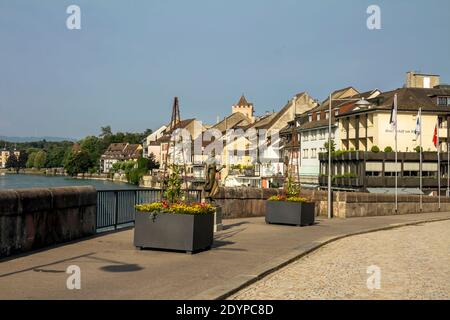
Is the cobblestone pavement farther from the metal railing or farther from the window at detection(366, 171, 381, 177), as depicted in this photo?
the window at detection(366, 171, 381, 177)

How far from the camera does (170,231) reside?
12.1m

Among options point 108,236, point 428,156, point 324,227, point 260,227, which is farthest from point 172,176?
point 428,156

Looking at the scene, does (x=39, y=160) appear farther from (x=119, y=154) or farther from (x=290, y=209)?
(x=290, y=209)

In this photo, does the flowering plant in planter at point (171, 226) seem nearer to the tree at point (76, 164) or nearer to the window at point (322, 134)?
the window at point (322, 134)

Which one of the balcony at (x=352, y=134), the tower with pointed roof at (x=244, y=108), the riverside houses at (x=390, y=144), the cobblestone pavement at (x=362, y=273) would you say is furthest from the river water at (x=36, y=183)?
the tower with pointed roof at (x=244, y=108)

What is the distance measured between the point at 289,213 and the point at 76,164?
102 metres

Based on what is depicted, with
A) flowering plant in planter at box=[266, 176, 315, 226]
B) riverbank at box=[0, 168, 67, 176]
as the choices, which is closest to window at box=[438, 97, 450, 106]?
flowering plant in planter at box=[266, 176, 315, 226]

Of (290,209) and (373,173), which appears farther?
(373,173)

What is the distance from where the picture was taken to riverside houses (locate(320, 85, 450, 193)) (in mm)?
62844

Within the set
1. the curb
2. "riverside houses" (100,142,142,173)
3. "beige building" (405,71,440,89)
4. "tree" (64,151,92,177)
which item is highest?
"beige building" (405,71,440,89)

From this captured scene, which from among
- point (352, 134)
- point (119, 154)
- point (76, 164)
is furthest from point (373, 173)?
point (119, 154)

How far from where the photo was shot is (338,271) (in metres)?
10.8

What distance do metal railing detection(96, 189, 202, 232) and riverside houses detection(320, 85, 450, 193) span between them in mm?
44966
